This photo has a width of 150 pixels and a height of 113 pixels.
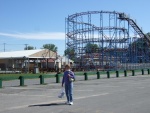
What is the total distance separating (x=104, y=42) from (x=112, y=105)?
47016 millimetres

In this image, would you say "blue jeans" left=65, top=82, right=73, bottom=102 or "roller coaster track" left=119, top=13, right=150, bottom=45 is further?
"roller coaster track" left=119, top=13, right=150, bottom=45

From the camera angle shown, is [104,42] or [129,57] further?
[129,57]

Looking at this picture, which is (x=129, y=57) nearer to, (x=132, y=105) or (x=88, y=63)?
(x=88, y=63)

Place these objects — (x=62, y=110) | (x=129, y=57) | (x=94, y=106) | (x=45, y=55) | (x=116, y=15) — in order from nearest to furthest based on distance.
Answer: (x=62, y=110), (x=94, y=106), (x=116, y=15), (x=129, y=57), (x=45, y=55)

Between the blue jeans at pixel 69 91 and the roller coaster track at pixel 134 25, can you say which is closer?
the blue jeans at pixel 69 91

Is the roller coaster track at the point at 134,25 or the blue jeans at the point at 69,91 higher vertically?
the roller coaster track at the point at 134,25

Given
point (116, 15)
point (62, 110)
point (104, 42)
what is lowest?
point (62, 110)

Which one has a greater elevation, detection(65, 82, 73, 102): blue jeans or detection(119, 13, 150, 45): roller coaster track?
detection(119, 13, 150, 45): roller coaster track

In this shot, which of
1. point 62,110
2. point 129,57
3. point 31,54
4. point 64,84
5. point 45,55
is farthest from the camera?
point 45,55

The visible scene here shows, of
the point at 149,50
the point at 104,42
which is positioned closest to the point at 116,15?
the point at 104,42

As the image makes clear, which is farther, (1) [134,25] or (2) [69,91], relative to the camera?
(1) [134,25]

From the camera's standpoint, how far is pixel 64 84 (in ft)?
48.6

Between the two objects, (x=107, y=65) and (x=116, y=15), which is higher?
(x=116, y=15)

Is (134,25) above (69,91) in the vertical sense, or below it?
above
